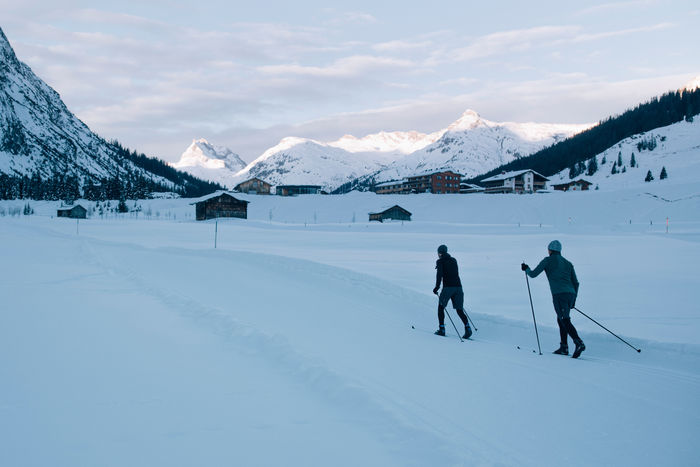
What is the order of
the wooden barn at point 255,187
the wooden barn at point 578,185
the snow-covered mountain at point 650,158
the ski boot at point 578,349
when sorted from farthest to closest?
the wooden barn at point 255,187 < the wooden barn at point 578,185 < the snow-covered mountain at point 650,158 < the ski boot at point 578,349

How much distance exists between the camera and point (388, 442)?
15.7 feet

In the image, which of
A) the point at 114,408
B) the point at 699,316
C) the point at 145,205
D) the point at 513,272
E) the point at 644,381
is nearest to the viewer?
the point at 114,408

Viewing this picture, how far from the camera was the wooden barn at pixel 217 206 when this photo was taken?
7788cm

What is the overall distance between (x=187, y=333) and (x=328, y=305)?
4.10 metres

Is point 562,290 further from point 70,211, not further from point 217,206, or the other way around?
point 70,211

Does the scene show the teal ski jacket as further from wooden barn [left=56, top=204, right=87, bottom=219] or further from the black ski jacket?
wooden barn [left=56, top=204, right=87, bottom=219]

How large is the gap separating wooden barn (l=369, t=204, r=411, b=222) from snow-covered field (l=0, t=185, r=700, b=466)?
5924cm

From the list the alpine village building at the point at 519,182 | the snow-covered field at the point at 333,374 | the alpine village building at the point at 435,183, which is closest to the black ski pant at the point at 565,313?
the snow-covered field at the point at 333,374

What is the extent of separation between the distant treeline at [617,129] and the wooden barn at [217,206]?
→ 316 ft

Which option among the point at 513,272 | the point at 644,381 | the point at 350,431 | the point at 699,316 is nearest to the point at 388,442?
the point at 350,431

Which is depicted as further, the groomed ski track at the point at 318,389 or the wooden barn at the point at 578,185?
the wooden barn at the point at 578,185

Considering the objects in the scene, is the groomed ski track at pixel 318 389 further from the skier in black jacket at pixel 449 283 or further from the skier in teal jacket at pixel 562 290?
the skier in black jacket at pixel 449 283

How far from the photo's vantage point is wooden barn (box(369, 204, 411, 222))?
75.1 m

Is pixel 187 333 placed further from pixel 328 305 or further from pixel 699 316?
pixel 699 316
